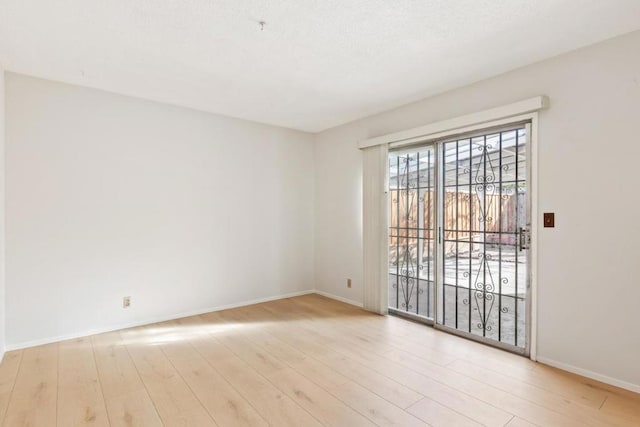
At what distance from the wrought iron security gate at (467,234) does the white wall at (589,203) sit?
22cm

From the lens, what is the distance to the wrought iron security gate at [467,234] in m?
2.93

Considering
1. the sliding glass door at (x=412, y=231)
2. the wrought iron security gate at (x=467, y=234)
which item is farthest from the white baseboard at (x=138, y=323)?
the wrought iron security gate at (x=467, y=234)

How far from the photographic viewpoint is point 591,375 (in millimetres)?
2408

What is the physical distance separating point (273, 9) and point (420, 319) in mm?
3315

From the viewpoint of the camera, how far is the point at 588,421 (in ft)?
6.33

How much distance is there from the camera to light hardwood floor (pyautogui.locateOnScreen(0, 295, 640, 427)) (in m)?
1.98

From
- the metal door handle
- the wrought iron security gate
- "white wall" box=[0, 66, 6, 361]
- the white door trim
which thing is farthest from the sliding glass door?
"white wall" box=[0, 66, 6, 361]

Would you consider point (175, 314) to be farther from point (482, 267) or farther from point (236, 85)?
point (482, 267)

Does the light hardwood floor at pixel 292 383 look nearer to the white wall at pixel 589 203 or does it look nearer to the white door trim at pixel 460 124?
the white wall at pixel 589 203

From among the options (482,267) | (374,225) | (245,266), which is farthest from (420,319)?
(245,266)

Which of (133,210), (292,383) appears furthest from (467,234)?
(133,210)

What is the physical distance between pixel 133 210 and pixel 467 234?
355 centimetres

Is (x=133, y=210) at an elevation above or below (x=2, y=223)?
above

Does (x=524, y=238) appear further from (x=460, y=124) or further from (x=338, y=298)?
(x=338, y=298)
